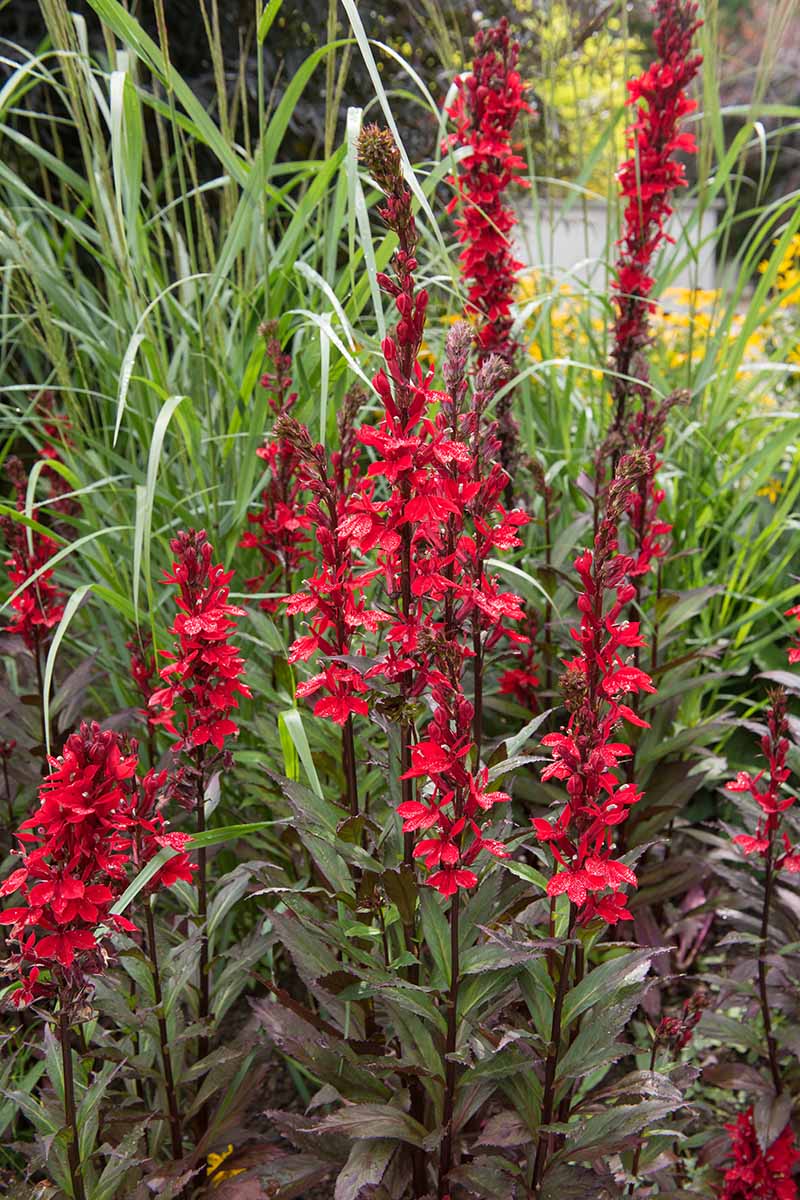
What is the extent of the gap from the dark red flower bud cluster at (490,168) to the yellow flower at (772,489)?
4.69 ft

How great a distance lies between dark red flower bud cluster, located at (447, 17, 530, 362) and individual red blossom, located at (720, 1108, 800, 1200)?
5.53ft

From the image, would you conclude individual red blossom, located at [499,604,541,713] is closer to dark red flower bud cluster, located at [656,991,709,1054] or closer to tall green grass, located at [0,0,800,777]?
tall green grass, located at [0,0,800,777]

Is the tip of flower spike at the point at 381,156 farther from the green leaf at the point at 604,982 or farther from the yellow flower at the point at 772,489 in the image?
the yellow flower at the point at 772,489

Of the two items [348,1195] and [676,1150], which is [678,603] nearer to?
[676,1150]

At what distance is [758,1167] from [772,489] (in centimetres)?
253

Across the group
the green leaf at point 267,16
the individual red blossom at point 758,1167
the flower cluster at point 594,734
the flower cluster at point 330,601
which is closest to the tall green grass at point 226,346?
the green leaf at point 267,16

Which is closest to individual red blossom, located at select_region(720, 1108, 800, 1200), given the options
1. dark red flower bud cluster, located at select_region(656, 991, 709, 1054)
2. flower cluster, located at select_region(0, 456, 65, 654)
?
dark red flower bud cluster, located at select_region(656, 991, 709, 1054)

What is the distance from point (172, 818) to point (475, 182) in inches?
63.9

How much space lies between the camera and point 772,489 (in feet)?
12.7

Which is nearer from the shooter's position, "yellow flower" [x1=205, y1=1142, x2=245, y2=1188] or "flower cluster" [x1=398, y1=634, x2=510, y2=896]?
"flower cluster" [x1=398, y1=634, x2=510, y2=896]

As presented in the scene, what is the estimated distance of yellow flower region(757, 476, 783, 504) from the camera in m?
3.63

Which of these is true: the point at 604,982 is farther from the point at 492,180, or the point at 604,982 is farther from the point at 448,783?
the point at 492,180

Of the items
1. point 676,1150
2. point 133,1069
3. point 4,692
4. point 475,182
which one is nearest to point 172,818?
point 4,692

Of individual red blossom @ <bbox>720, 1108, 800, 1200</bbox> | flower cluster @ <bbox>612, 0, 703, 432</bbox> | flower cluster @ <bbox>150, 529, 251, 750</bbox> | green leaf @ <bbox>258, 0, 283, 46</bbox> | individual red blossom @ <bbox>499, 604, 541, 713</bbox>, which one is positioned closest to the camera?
flower cluster @ <bbox>150, 529, 251, 750</bbox>
